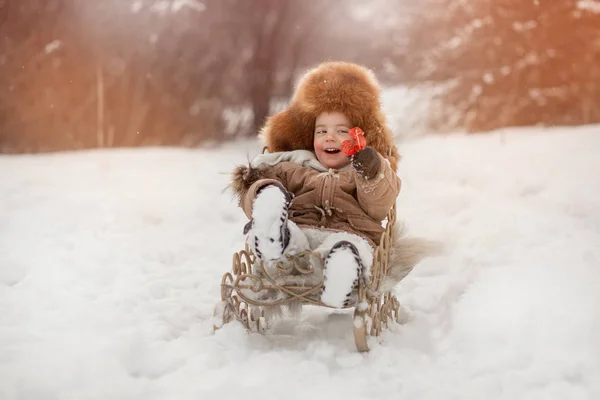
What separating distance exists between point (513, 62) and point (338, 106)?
8.15 ft

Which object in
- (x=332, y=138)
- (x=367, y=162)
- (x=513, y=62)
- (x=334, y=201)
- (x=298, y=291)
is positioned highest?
(x=513, y=62)

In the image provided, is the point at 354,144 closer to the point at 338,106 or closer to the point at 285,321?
the point at 338,106

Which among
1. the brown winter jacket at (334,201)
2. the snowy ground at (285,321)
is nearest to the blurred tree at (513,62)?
Result: the snowy ground at (285,321)

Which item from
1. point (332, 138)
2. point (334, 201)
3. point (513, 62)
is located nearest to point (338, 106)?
point (332, 138)

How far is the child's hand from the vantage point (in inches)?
76.1

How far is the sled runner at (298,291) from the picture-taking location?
1.95 meters

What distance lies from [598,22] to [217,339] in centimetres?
346

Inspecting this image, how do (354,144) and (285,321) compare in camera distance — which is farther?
(285,321)

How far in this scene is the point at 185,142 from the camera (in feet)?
15.9

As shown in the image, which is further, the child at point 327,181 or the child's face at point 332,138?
the child's face at point 332,138

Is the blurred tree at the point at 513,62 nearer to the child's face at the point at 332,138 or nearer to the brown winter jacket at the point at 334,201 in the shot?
the child's face at the point at 332,138

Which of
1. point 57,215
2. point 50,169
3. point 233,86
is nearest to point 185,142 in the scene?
point 233,86

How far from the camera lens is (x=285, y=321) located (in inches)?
91.8

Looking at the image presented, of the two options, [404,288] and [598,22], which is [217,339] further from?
[598,22]
